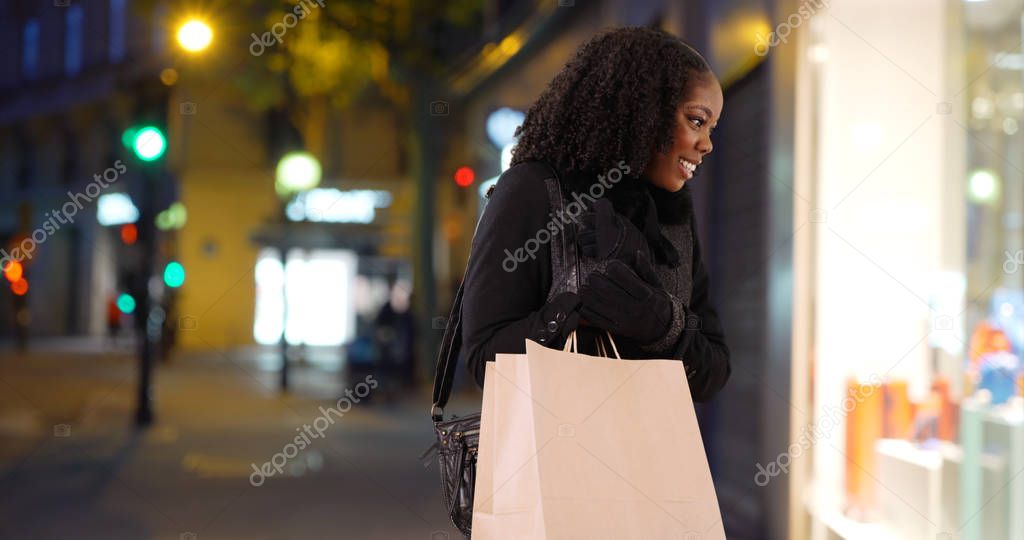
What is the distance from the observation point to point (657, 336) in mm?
2104

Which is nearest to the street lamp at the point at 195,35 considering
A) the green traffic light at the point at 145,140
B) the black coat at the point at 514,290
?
the green traffic light at the point at 145,140

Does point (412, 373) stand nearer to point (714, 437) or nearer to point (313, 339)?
point (714, 437)

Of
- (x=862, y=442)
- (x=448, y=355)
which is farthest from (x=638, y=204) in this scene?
(x=862, y=442)

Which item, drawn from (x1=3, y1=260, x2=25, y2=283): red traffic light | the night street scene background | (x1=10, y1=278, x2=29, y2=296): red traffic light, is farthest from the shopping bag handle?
(x1=3, y1=260, x2=25, y2=283): red traffic light

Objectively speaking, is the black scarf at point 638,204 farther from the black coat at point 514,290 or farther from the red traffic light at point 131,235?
the red traffic light at point 131,235

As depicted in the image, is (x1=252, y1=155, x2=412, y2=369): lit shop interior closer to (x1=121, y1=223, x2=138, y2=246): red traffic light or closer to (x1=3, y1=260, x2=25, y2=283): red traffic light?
(x1=121, y1=223, x2=138, y2=246): red traffic light

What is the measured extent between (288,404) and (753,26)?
11142mm

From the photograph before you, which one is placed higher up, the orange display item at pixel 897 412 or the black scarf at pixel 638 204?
the black scarf at pixel 638 204

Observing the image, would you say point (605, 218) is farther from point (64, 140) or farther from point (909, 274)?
point (64, 140)

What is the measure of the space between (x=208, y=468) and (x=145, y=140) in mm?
4222

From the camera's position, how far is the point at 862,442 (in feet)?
18.4

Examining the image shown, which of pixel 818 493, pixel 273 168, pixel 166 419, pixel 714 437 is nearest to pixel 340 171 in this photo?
pixel 273 168

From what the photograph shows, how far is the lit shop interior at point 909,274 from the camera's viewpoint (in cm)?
421

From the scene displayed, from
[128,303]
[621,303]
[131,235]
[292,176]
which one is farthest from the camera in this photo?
[292,176]
